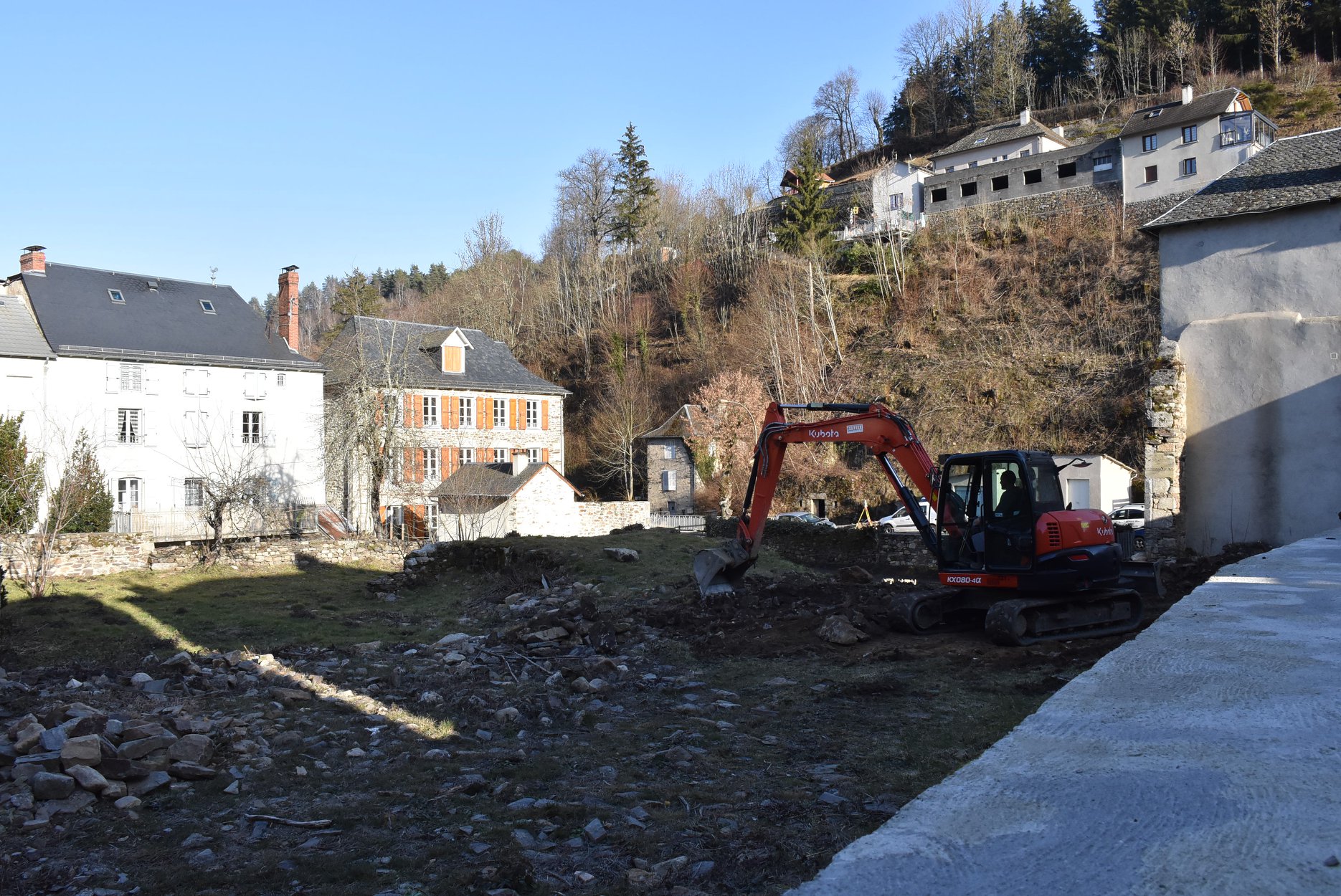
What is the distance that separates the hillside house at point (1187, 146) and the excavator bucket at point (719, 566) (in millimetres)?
41307

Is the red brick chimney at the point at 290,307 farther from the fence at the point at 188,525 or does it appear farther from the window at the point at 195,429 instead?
the fence at the point at 188,525

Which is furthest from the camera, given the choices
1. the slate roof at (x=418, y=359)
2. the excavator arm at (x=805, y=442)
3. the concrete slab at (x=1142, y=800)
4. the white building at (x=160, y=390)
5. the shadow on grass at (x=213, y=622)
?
the slate roof at (x=418, y=359)

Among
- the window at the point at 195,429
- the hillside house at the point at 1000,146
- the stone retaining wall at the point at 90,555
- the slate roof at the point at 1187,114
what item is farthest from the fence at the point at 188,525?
the slate roof at the point at 1187,114

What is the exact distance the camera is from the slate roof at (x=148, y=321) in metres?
33.5

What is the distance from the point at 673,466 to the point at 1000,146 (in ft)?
102

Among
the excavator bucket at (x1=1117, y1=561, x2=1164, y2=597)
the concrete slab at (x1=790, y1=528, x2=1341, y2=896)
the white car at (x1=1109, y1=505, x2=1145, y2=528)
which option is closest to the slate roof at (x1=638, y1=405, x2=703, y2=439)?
the white car at (x1=1109, y1=505, x2=1145, y2=528)

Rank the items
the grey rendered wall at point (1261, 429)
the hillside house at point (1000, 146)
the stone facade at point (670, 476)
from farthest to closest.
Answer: the hillside house at point (1000, 146) → the stone facade at point (670, 476) → the grey rendered wall at point (1261, 429)

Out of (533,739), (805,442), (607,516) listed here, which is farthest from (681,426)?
(533,739)

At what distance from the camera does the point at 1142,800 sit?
3.43m

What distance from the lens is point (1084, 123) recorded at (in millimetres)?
65375

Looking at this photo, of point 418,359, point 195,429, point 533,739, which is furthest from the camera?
point 418,359

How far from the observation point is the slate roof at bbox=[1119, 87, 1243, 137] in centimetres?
4744

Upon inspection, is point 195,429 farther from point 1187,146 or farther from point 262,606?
point 1187,146

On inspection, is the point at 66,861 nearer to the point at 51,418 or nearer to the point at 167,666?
the point at 167,666
